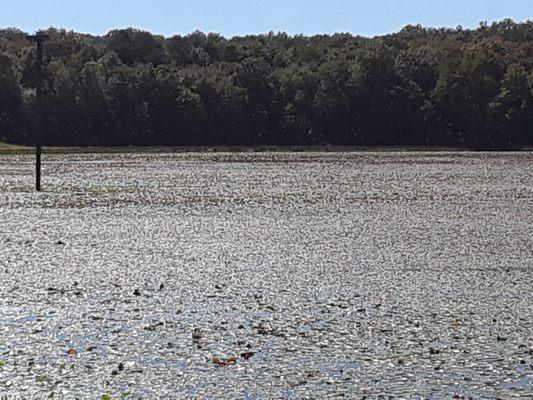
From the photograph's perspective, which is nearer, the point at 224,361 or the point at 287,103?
the point at 224,361

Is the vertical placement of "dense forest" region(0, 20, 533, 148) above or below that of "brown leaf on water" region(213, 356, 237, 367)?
above

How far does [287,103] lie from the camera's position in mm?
87625

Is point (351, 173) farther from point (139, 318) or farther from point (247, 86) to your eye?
point (247, 86)

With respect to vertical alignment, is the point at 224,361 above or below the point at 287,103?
below

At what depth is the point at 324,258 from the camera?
1662cm

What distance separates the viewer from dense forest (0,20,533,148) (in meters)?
81.3

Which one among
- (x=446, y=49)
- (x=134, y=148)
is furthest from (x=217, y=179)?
(x=446, y=49)

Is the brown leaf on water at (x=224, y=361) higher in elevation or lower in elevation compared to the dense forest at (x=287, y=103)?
lower

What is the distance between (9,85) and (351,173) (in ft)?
140

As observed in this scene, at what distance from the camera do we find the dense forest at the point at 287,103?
267ft

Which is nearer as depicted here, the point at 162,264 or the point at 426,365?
the point at 426,365

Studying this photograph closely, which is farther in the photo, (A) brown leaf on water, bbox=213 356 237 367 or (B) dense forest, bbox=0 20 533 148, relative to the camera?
(B) dense forest, bbox=0 20 533 148

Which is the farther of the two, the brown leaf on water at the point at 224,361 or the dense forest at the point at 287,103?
the dense forest at the point at 287,103

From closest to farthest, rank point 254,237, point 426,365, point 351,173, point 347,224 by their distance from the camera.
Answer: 1. point 426,365
2. point 254,237
3. point 347,224
4. point 351,173
